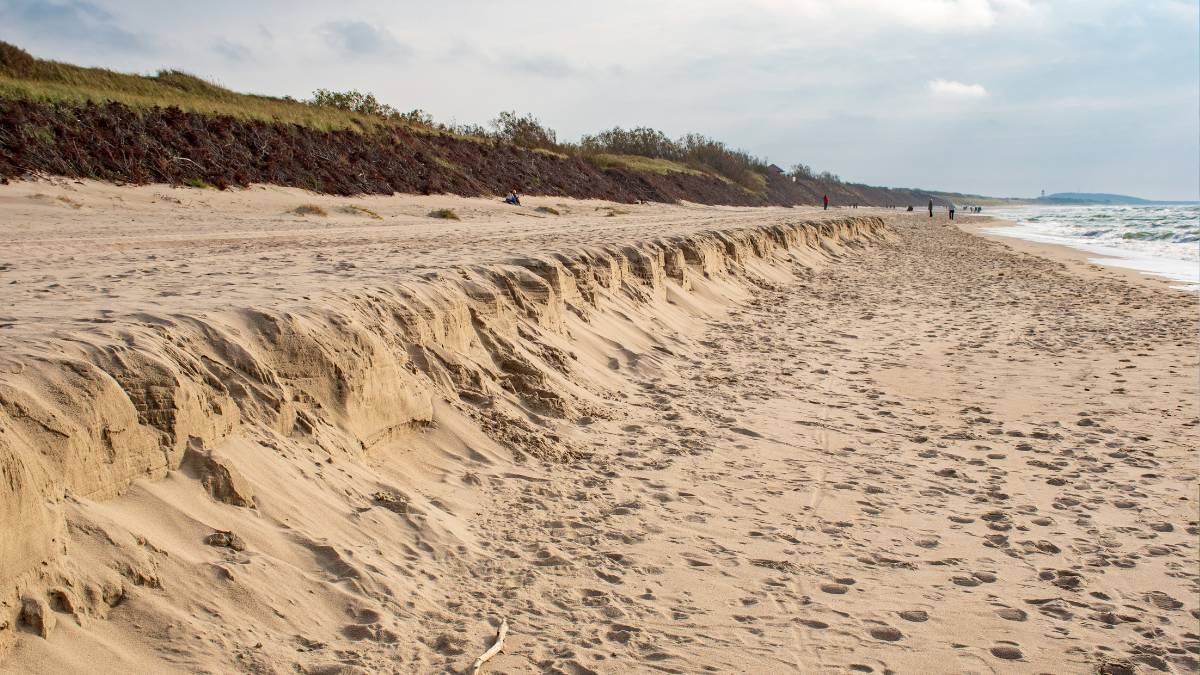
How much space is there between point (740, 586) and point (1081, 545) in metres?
1.82

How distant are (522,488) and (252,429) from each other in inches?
57.9

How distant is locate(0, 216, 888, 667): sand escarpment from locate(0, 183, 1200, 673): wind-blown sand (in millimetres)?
14

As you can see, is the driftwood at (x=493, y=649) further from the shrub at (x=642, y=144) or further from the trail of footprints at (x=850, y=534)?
the shrub at (x=642, y=144)

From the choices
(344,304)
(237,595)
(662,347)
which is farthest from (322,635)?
(662,347)

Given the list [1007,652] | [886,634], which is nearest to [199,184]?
[886,634]

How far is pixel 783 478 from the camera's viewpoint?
5.17 metres

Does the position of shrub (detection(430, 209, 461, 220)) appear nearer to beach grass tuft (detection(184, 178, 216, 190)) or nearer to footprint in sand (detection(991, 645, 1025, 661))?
beach grass tuft (detection(184, 178, 216, 190))

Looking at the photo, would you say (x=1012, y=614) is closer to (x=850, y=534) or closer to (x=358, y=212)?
(x=850, y=534)

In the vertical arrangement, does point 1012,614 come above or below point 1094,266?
below

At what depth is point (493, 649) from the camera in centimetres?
A: 302

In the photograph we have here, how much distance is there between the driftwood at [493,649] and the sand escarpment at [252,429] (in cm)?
35

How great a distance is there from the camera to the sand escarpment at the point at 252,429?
2.69 m

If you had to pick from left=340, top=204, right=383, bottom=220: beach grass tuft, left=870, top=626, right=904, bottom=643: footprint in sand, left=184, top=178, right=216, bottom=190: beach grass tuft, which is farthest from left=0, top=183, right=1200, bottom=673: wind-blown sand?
left=184, top=178, right=216, bottom=190: beach grass tuft

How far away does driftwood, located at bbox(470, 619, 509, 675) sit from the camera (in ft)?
9.62
